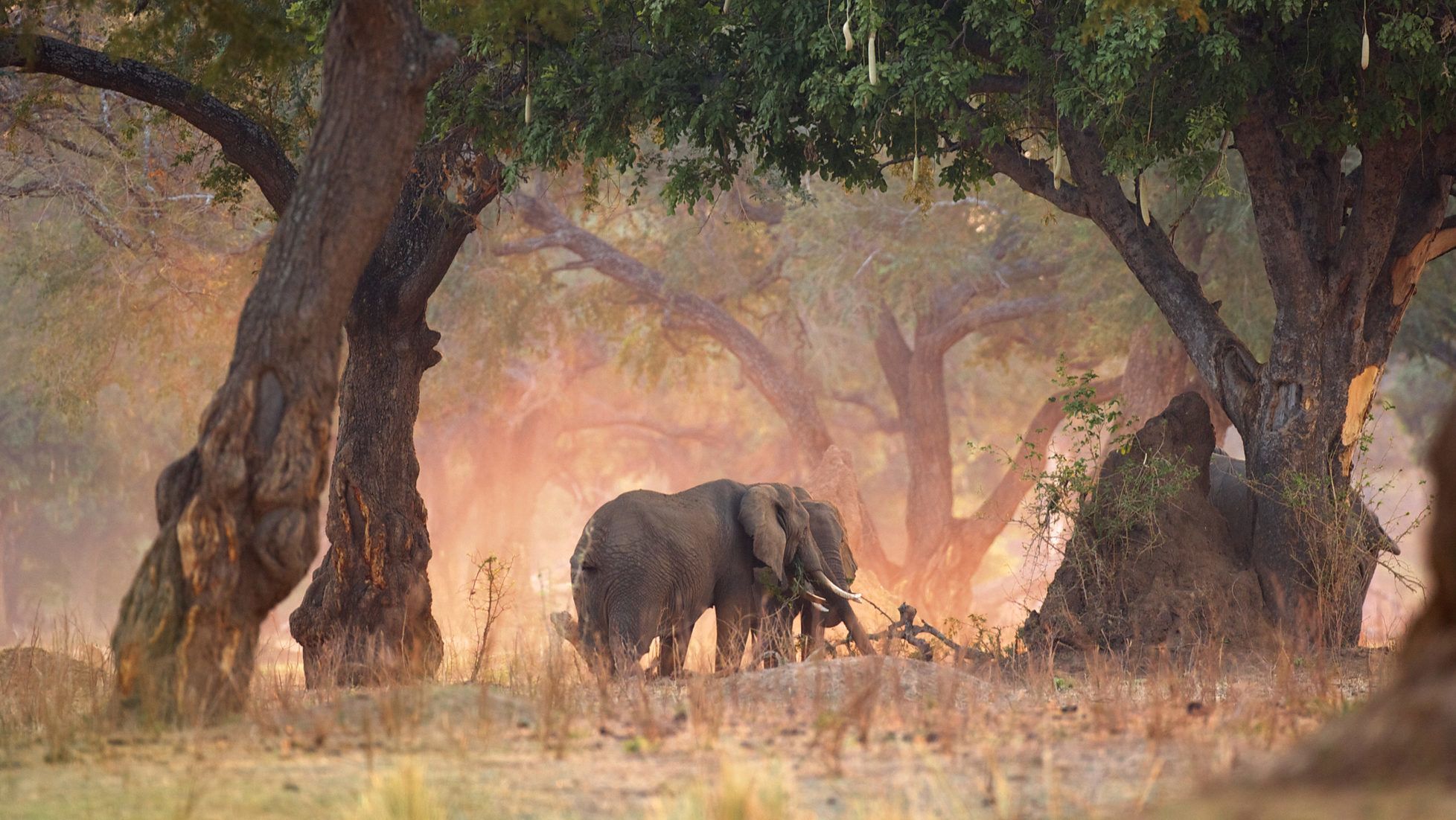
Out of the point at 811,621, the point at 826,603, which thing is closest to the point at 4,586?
the point at 811,621

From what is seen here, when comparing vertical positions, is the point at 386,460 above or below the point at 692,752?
above

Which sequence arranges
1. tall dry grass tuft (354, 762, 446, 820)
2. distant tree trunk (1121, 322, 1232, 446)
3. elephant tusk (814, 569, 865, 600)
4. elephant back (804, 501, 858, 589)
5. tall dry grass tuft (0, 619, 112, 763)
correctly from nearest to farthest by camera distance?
1. tall dry grass tuft (354, 762, 446, 820)
2. tall dry grass tuft (0, 619, 112, 763)
3. elephant tusk (814, 569, 865, 600)
4. elephant back (804, 501, 858, 589)
5. distant tree trunk (1121, 322, 1232, 446)

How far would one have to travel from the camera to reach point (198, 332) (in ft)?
78.5

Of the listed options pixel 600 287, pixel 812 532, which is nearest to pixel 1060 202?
pixel 812 532

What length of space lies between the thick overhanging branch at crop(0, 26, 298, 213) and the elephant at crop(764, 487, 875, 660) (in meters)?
5.72

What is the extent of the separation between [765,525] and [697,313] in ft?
43.6

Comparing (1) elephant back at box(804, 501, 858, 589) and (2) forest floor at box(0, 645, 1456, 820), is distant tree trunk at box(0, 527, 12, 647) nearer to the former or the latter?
(1) elephant back at box(804, 501, 858, 589)

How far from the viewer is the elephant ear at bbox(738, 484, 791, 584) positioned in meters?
14.0

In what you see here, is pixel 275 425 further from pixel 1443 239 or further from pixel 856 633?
pixel 1443 239

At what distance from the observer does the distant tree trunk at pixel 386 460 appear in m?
→ 11.9

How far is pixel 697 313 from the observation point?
27.0m

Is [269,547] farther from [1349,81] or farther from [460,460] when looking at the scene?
[460,460]

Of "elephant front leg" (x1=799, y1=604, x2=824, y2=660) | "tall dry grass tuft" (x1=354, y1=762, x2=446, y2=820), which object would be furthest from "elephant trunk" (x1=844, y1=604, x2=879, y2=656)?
"tall dry grass tuft" (x1=354, y1=762, x2=446, y2=820)

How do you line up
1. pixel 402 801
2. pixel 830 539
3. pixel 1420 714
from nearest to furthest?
pixel 1420 714 < pixel 402 801 < pixel 830 539
